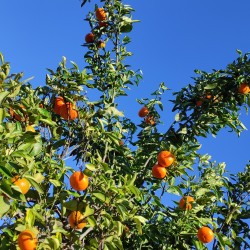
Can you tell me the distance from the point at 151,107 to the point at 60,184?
84.4 inches

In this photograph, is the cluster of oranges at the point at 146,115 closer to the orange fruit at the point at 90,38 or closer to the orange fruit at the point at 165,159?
the orange fruit at the point at 90,38

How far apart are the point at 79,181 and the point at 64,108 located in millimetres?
731

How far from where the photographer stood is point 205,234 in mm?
3549

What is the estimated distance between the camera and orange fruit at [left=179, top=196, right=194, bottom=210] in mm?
3680

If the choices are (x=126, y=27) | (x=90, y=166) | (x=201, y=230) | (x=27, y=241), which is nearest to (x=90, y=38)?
(x=126, y=27)

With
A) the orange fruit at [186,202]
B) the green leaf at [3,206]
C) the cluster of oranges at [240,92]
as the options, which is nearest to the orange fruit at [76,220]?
the green leaf at [3,206]

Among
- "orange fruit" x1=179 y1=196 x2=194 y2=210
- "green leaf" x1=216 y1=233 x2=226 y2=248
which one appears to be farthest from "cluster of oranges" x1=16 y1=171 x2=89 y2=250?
"green leaf" x1=216 y1=233 x2=226 y2=248

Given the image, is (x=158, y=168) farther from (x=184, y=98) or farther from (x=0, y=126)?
(x=0, y=126)

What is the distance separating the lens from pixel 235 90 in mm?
4168

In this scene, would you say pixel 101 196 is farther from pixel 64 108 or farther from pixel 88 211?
pixel 64 108

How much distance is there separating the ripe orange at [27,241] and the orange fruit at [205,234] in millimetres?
1640

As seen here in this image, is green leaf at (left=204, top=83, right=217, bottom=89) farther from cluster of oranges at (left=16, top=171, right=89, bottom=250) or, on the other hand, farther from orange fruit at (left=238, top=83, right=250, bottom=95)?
cluster of oranges at (left=16, top=171, right=89, bottom=250)

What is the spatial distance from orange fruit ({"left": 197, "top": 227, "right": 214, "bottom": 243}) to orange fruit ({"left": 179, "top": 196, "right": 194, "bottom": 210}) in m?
0.23

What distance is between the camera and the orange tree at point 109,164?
104 inches
